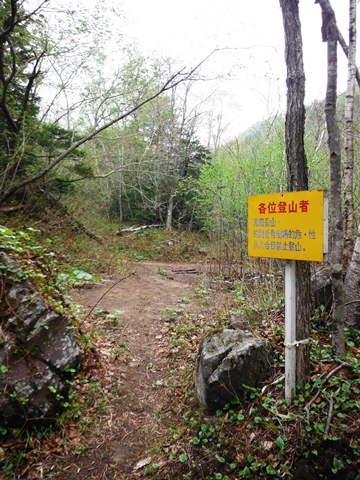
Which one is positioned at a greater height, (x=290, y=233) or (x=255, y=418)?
(x=290, y=233)

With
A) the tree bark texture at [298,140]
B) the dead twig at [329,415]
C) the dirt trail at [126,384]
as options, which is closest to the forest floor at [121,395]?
the dirt trail at [126,384]

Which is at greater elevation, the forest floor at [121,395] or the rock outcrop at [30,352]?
the rock outcrop at [30,352]

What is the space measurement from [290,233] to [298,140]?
970 millimetres

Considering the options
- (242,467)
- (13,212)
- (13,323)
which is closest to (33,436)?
(13,323)

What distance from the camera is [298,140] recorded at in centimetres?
245

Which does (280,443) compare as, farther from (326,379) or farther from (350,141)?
(350,141)

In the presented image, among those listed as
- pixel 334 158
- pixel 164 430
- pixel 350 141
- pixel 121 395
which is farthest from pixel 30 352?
pixel 350 141

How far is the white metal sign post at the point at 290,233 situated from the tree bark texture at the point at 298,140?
4.9 inches

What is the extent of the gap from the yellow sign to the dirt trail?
2185 mm

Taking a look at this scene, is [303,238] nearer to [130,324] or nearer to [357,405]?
[357,405]

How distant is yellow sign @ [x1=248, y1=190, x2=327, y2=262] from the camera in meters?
1.98

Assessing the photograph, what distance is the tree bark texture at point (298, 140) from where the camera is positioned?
7.80 feet

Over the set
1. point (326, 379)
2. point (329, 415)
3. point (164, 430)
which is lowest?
point (164, 430)

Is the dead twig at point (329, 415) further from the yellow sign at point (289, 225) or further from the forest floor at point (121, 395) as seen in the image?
the forest floor at point (121, 395)
